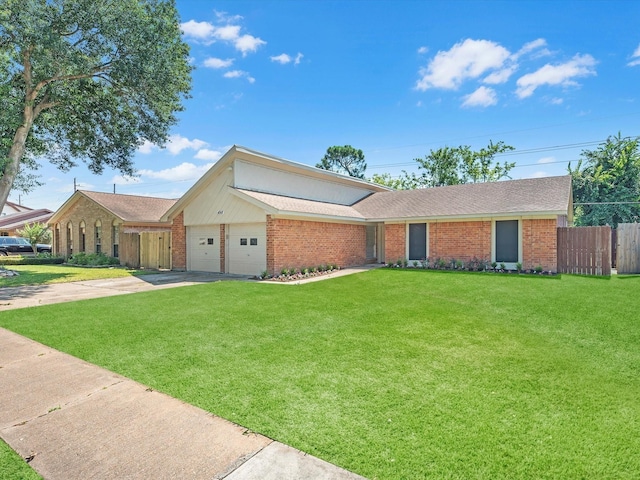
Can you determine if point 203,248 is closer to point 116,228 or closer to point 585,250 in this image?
point 116,228

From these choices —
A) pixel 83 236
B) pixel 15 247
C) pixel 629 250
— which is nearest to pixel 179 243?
pixel 83 236

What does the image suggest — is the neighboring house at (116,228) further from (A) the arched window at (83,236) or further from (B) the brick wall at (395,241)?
(B) the brick wall at (395,241)

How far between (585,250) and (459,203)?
5129mm


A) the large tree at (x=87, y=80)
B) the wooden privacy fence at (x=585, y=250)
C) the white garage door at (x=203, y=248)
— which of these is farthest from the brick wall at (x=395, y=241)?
the large tree at (x=87, y=80)

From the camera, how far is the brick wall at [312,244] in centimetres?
1393

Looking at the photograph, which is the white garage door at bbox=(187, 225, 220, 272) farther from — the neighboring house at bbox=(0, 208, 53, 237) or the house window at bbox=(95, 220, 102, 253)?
the neighboring house at bbox=(0, 208, 53, 237)

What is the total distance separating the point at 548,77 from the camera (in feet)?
61.2

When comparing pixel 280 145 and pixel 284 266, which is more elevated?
pixel 280 145

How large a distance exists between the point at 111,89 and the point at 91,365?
1617 centimetres

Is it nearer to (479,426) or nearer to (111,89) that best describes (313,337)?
(479,426)

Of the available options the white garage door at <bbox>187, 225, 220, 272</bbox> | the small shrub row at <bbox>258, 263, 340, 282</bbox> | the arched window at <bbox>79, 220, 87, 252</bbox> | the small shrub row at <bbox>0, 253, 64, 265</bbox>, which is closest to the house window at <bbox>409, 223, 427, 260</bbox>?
the small shrub row at <bbox>258, 263, 340, 282</bbox>

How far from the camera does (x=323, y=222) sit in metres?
16.1

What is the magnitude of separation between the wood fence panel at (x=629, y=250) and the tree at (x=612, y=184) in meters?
13.9

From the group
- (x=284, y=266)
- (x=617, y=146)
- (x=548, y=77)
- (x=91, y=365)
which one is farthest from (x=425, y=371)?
(x=617, y=146)
